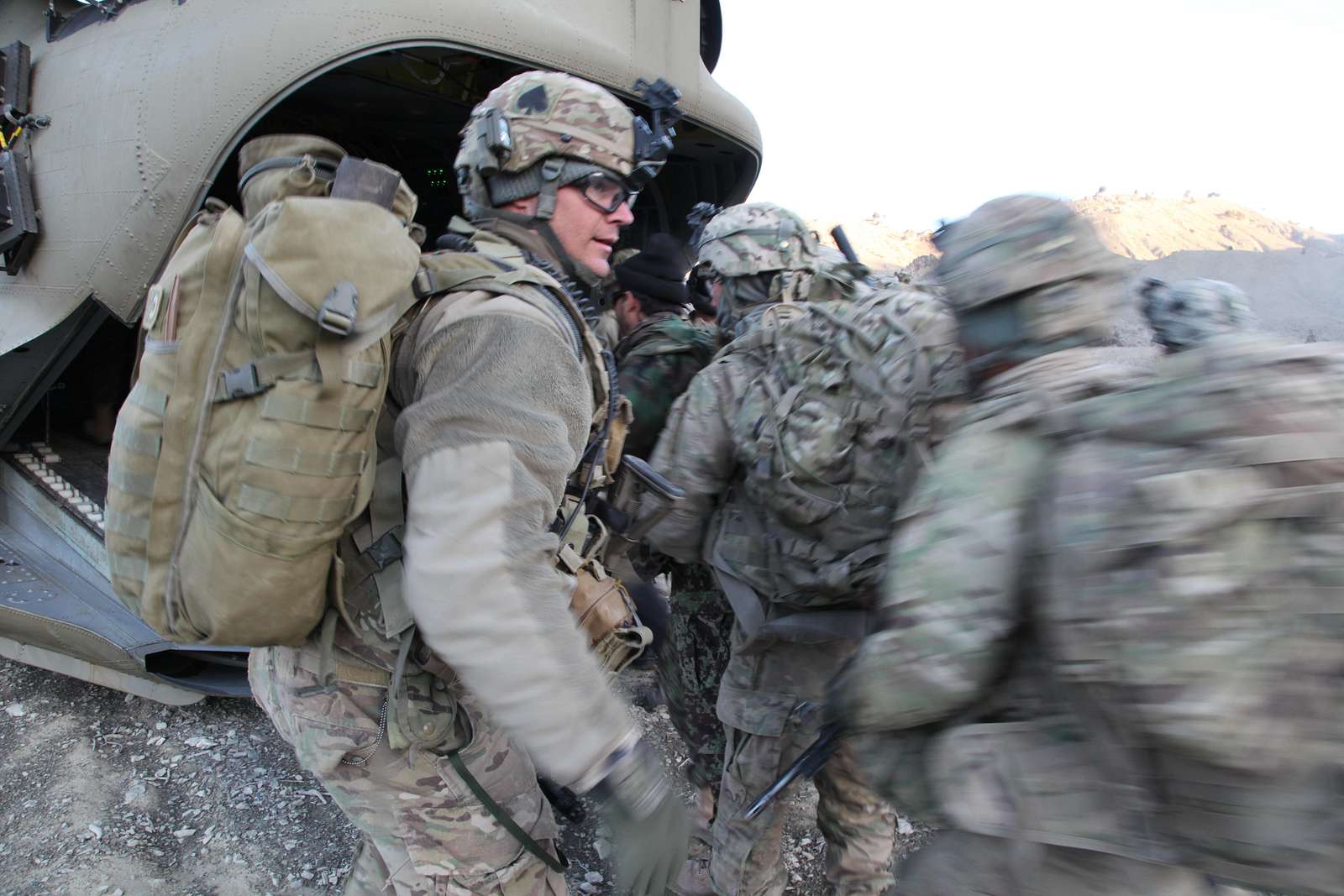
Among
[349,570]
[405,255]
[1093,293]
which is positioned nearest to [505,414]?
[405,255]

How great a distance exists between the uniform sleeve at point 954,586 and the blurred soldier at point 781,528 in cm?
71

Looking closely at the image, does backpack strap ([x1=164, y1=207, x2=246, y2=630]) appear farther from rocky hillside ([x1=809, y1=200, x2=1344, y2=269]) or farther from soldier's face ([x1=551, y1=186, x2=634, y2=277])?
rocky hillside ([x1=809, y1=200, x2=1344, y2=269])

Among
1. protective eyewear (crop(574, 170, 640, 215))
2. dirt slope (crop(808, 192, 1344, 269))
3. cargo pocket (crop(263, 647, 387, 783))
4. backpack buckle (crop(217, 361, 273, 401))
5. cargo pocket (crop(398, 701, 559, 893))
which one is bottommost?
dirt slope (crop(808, 192, 1344, 269))

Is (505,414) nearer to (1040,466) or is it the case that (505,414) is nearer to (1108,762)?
(1040,466)

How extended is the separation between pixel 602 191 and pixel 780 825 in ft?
5.74

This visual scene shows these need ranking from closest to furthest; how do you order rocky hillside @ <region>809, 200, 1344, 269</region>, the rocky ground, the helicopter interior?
1. the rocky ground
2. the helicopter interior
3. rocky hillside @ <region>809, 200, 1344, 269</region>

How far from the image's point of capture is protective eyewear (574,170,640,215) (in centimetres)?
167

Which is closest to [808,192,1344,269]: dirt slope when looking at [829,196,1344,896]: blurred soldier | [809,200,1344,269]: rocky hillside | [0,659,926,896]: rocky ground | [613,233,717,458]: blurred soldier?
[809,200,1344,269]: rocky hillside

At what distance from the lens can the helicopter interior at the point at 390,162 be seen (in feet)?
12.3

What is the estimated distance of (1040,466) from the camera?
1.04 meters

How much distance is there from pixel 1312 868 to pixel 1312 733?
0.15 m

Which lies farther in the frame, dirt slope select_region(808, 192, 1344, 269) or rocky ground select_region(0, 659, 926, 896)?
dirt slope select_region(808, 192, 1344, 269)

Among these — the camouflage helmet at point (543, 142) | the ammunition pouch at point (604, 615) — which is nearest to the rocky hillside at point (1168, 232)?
the camouflage helmet at point (543, 142)

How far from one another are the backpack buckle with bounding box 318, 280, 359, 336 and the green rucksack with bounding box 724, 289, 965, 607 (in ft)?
3.61
